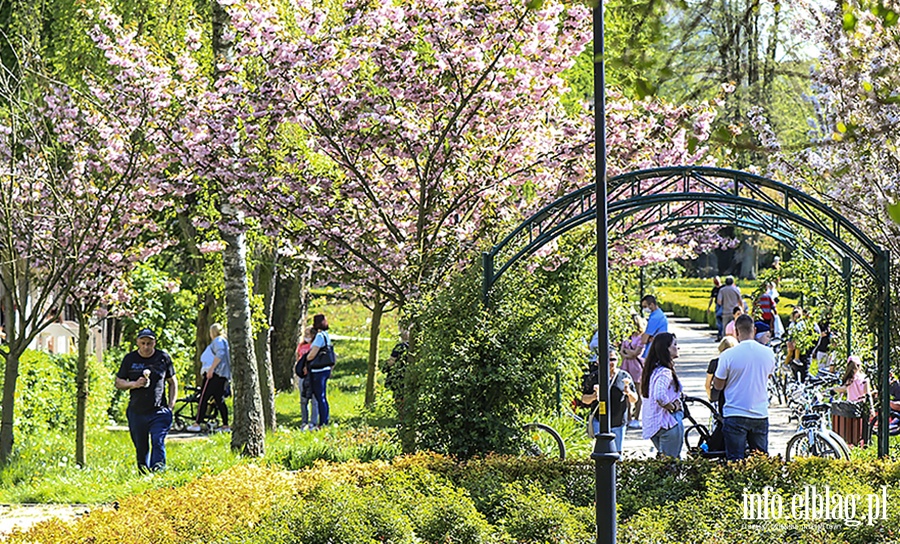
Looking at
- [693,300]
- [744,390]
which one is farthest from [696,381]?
[693,300]

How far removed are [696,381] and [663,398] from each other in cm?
1091

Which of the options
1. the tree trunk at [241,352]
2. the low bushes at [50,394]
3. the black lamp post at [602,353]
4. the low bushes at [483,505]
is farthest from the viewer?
the low bushes at [50,394]

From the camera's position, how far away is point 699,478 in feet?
31.2

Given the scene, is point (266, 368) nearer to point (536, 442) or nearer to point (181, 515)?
point (536, 442)

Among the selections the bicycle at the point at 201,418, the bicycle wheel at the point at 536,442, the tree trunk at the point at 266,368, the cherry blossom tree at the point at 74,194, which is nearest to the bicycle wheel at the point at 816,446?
the bicycle wheel at the point at 536,442

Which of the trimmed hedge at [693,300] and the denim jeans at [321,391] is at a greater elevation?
the trimmed hedge at [693,300]

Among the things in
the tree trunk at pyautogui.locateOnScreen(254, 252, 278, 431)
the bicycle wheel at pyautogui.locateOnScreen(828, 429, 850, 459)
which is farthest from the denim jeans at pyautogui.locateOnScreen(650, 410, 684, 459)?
the tree trunk at pyautogui.locateOnScreen(254, 252, 278, 431)

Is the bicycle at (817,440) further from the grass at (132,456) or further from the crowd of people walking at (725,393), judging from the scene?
the grass at (132,456)

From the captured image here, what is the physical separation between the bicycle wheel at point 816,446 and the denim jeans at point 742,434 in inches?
23.5

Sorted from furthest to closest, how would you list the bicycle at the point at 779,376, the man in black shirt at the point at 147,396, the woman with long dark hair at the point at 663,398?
the bicycle at the point at 779,376 → the man in black shirt at the point at 147,396 → the woman with long dark hair at the point at 663,398

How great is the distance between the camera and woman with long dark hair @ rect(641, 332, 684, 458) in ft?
34.0

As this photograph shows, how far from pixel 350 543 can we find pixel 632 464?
333 centimetres

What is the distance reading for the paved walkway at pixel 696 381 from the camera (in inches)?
567

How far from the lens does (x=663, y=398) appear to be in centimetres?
1037
